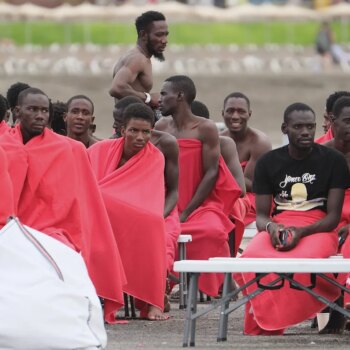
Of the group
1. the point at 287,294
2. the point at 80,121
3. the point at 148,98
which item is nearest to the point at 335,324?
the point at 287,294

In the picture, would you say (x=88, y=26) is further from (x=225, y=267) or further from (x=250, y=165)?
(x=225, y=267)

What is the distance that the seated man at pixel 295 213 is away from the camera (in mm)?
10977

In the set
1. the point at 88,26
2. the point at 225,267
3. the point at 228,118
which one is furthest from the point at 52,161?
the point at 88,26

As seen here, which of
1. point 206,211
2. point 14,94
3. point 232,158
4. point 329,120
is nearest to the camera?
point 329,120

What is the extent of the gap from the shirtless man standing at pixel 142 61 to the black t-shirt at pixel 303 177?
2.95 metres

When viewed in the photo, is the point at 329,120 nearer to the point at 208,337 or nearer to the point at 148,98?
the point at 148,98

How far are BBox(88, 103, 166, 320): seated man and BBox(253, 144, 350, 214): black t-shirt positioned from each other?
0.97 meters

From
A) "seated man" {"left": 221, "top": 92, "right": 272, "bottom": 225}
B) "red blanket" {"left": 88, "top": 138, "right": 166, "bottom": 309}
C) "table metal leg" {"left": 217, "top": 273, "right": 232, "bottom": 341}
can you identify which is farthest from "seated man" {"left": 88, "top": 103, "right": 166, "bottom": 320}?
"seated man" {"left": 221, "top": 92, "right": 272, "bottom": 225}

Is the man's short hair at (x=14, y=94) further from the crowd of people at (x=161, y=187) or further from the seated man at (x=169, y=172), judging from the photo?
the seated man at (x=169, y=172)

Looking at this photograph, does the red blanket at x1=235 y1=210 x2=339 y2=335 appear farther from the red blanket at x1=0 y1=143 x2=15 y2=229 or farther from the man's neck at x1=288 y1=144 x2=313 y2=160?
the red blanket at x1=0 y1=143 x2=15 y2=229

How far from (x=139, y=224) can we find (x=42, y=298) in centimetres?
288

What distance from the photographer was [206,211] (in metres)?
13.5

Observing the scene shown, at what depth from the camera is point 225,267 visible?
10.2 m

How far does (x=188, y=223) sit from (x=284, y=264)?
3238 mm
